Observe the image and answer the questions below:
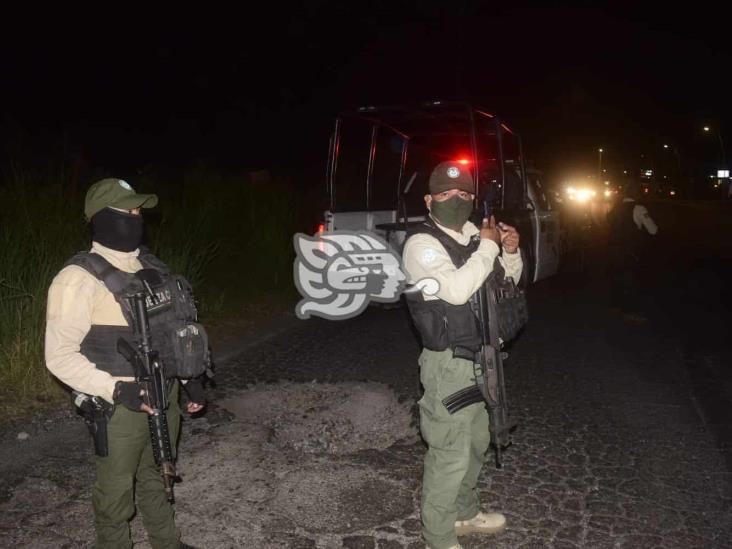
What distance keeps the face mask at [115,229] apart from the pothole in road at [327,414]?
85.9 inches

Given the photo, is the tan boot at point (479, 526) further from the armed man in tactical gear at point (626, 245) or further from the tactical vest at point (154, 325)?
the armed man in tactical gear at point (626, 245)

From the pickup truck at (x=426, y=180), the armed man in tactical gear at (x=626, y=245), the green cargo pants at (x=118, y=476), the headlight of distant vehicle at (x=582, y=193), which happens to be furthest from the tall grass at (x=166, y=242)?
the headlight of distant vehicle at (x=582, y=193)

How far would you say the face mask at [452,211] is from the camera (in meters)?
3.17

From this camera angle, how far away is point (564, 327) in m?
8.10

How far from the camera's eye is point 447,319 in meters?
3.09

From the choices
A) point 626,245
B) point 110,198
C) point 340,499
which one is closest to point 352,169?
point 626,245

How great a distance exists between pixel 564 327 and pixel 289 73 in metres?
12.2

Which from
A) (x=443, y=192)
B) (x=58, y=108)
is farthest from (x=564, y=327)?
(x=58, y=108)

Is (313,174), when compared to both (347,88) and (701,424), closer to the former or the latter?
(347,88)

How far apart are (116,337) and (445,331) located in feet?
4.47

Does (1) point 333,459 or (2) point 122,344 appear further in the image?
(1) point 333,459

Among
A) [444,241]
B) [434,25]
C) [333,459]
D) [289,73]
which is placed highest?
[434,25]

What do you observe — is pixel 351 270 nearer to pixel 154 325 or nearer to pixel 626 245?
pixel 626 245

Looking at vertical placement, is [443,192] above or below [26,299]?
above
